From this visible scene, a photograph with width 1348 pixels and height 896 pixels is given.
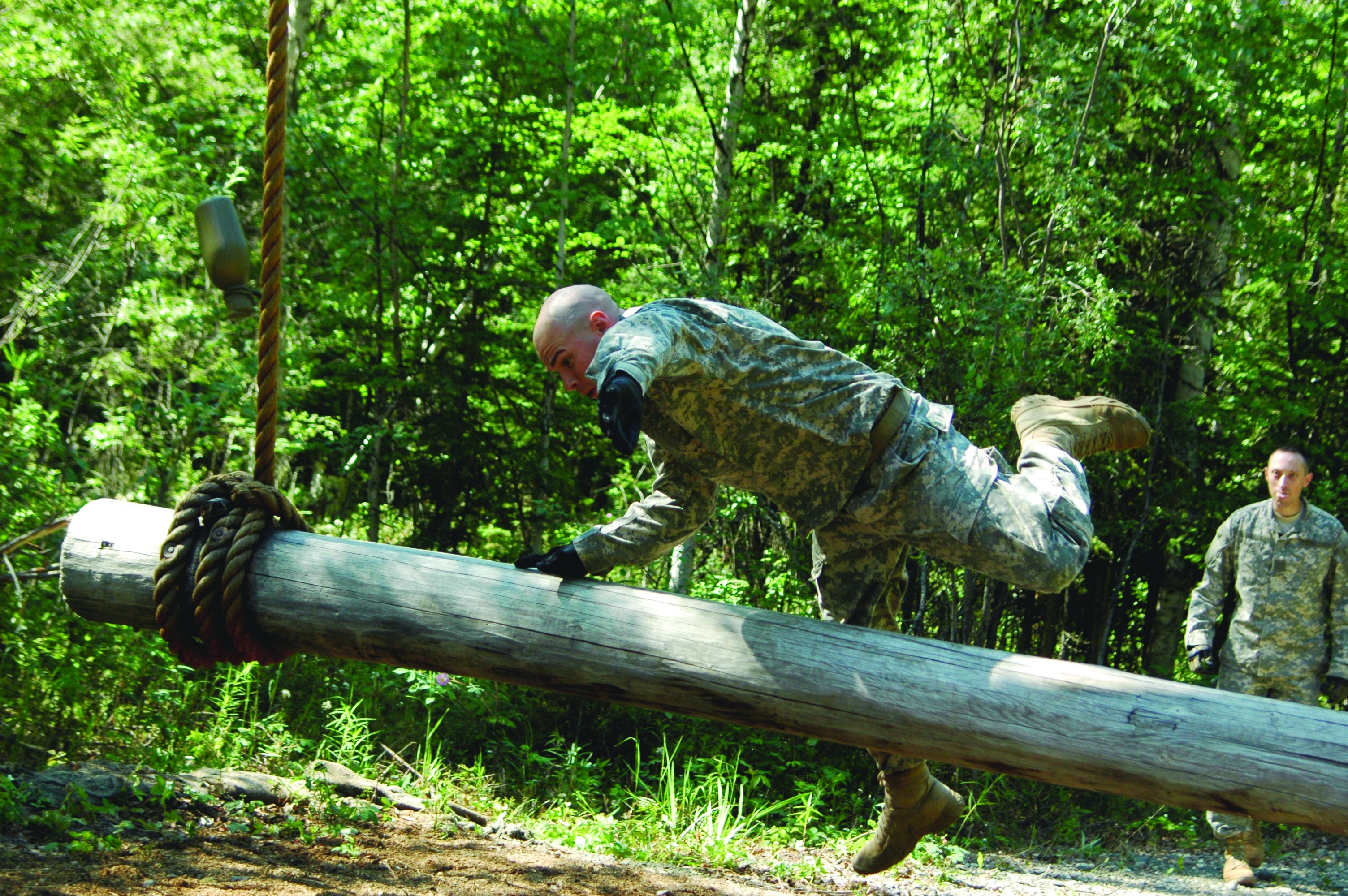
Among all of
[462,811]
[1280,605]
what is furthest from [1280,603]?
[462,811]

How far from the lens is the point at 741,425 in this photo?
2902 millimetres

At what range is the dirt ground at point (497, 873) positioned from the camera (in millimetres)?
3717

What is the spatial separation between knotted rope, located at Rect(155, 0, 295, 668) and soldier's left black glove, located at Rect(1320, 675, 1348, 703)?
522cm

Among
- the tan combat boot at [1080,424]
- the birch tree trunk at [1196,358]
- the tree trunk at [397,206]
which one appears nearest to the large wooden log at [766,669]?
the tan combat boot at [1080,424]

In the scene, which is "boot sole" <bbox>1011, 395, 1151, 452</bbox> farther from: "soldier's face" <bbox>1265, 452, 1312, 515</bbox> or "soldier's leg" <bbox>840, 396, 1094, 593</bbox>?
"soldier's face" <bbox>1265, 452, 1312, 515</bbox>

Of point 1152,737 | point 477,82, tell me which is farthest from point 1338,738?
point 477,82

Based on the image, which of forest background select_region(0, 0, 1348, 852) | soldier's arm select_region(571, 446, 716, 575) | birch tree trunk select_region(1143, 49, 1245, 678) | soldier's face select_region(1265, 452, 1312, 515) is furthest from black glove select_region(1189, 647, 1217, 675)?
soldier's arm select_region(571, 446, 716, 575)

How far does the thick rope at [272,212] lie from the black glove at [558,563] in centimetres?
75

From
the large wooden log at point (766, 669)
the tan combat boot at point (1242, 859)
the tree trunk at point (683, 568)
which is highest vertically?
Result: the large wooden log at point (766, 669)

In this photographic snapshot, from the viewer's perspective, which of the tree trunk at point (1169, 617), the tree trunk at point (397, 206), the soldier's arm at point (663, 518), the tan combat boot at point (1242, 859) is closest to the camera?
the soldier's arm at point (663, 518)

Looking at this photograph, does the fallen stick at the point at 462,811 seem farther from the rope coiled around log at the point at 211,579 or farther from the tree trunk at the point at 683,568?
the rope coiled around log at the point at 211,579

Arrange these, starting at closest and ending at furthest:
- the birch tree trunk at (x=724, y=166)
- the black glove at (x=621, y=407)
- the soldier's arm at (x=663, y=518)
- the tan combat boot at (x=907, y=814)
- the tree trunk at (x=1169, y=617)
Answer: the black glove at (x=621, y=407)
the soldier's arm at (x=663, y=518)
the tan combat boot at (x=907, y=814)
the birch tree trunk at (x=724, y=166)
the tree trunk at (x=1169, y=617)

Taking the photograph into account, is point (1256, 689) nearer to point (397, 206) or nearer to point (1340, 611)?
point (1340, 611)

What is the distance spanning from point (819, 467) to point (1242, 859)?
446 centimetres
